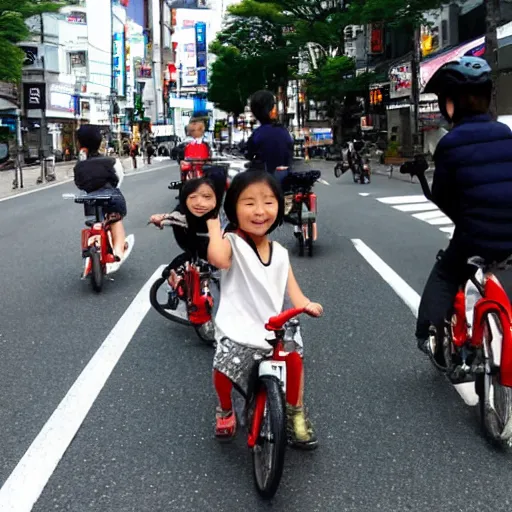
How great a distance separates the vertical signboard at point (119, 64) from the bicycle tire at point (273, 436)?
3363 inches

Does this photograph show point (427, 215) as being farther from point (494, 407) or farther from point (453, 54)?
point (453, 54)

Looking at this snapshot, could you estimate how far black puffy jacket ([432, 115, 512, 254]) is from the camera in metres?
3.65

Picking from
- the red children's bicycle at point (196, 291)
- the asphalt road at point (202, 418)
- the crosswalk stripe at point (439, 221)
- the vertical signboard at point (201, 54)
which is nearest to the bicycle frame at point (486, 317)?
the asphalt road at point (202, 418)

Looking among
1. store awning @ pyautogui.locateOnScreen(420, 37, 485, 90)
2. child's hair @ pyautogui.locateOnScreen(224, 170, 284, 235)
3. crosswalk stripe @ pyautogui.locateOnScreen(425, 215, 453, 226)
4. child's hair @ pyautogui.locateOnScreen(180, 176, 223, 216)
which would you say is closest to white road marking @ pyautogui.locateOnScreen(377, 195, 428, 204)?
crosswalk stripe @ pyautogui.locateOnScreen(425, 215, 453, 226)

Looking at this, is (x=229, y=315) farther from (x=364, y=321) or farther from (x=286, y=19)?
(x=286, y=19)

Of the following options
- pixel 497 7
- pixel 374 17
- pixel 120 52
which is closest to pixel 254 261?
pixel 497 7

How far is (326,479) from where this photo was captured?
3.36 metres

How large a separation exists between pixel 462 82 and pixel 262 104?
4.49 metres

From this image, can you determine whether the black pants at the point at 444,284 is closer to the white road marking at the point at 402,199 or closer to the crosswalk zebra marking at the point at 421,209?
the crosswalk zebra marking at the point at 421,209

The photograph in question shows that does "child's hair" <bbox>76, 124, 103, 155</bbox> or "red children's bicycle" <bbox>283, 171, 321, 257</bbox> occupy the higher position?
"child's hair" <bbox>76, 124, 103, 155</bbox>

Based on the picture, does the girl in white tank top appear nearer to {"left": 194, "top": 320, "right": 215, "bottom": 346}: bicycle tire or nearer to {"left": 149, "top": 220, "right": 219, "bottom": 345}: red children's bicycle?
{"left": 149, "top": 220, "right": 219, "bottom": 345}: red children's bicycle

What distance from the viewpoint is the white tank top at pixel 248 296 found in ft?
11.1

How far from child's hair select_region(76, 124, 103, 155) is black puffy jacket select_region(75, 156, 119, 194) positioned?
141 millimetres

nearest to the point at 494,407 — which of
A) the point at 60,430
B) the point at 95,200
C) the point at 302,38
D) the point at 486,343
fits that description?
the point at 486,343
